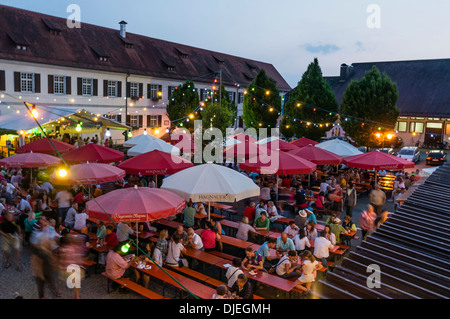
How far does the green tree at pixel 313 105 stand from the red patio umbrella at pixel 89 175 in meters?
24.2

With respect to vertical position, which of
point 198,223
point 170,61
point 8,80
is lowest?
point 198,223

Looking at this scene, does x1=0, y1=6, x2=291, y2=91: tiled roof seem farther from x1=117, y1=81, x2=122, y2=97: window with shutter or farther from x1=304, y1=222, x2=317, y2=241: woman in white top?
x1=304, y1=222, x2=317, y2=241: woman in white top

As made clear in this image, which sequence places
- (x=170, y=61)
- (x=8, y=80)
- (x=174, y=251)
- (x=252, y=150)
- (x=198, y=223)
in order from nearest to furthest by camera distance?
1. (x=174, y=251)
2. (x=198, y=223)
3. (x=252, y=150)
4. (x=8, y=80)
5. (x=170, y=61)

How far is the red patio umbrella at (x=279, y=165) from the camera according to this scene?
45.6ft

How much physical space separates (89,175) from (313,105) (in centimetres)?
2584

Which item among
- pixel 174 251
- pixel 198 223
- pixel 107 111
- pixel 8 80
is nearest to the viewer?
pixel 174 251

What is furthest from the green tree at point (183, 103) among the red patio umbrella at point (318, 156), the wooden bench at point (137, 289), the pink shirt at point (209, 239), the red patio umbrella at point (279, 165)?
the wooden bench at point (137, 289)

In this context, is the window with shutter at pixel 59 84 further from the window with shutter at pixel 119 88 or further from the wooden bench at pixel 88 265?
the wooden bench at pixel 88 265

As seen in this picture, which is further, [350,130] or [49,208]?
[350,130]
